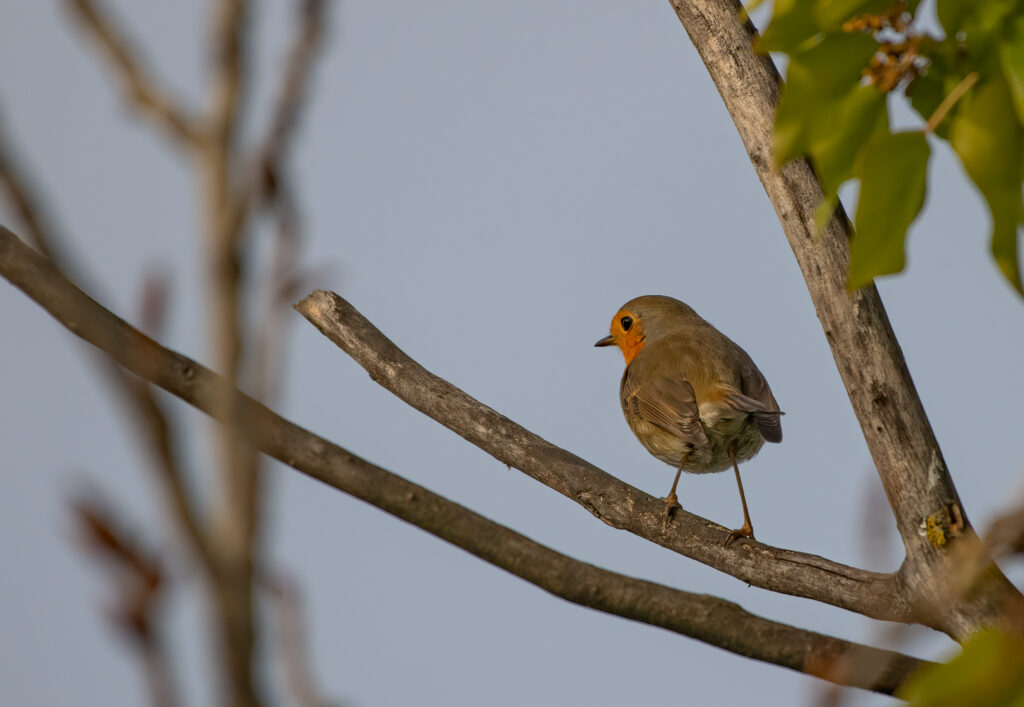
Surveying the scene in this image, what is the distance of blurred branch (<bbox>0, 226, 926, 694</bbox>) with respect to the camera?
2318 millimetres

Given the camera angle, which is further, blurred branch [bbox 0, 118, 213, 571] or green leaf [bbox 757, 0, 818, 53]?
green leaf [bbox 757, 0, 818, 53]

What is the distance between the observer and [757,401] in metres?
4.84

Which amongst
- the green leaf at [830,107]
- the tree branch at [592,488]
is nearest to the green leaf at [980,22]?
the green leaf at [830,107]

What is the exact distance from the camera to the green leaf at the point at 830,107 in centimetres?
180

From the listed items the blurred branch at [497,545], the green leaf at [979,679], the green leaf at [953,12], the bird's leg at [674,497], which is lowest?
the green leaf at [979,679]

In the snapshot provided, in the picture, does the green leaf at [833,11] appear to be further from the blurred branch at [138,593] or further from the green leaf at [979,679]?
the blurred branch at [138,593]

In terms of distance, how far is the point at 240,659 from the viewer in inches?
30.2

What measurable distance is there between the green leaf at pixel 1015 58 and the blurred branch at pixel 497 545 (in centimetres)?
111

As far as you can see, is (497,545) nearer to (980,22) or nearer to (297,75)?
(980,22)

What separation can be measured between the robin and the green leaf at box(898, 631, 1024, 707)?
10.6 ft

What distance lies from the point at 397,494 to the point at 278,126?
5.60 ft

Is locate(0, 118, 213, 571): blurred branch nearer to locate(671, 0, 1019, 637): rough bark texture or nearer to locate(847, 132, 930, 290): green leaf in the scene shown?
locate(847, 132, 930, 290): green leaf

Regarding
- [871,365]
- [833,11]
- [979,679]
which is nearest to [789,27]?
[833,11]

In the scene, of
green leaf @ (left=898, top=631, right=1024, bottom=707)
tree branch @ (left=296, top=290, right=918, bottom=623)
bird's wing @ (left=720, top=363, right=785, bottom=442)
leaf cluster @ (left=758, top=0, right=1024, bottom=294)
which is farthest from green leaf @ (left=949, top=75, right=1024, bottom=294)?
bird's wing @ (left=720, top=363, right=785, bottom=442)
